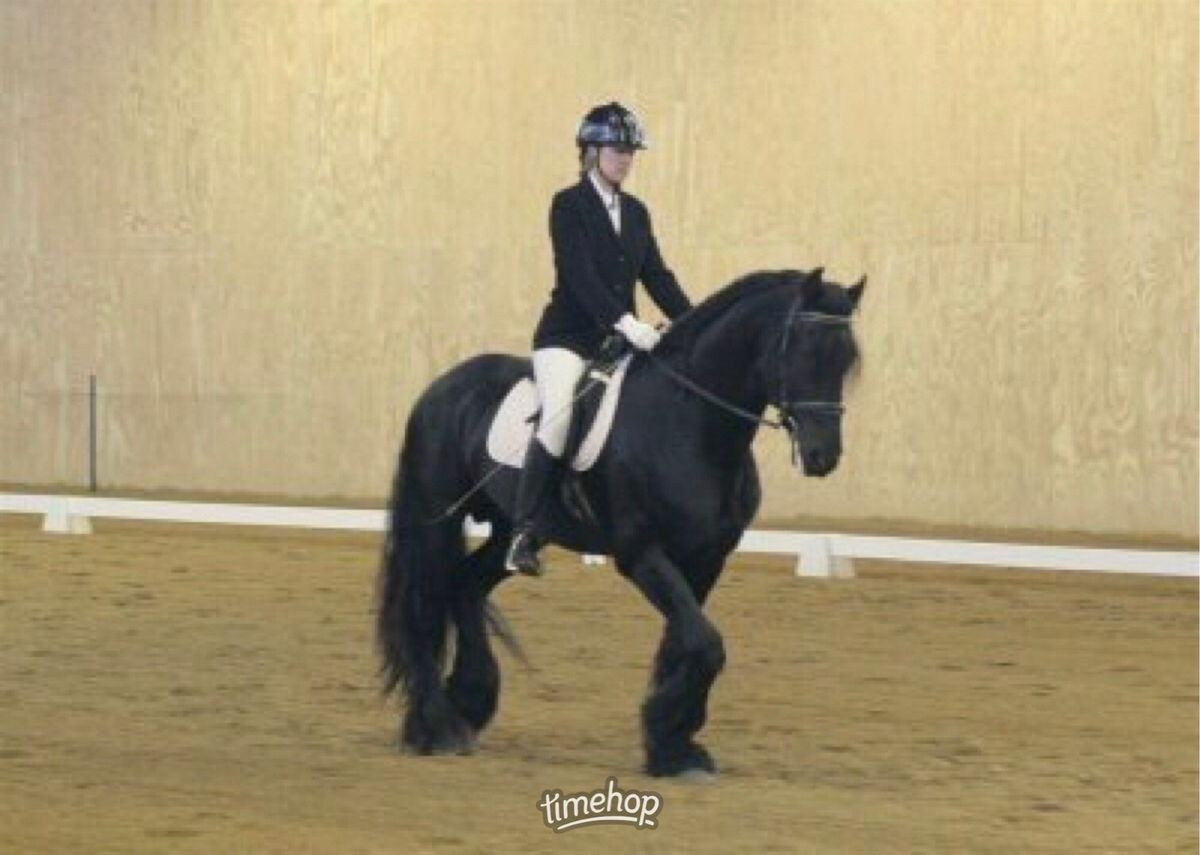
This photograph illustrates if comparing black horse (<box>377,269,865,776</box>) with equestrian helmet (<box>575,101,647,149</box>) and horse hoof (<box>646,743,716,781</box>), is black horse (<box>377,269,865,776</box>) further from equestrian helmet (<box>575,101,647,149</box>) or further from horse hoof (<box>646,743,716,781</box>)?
equestrian helmet (<box>575,101,647,149</box>)

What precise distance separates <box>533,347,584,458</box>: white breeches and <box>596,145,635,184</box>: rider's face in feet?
1.73

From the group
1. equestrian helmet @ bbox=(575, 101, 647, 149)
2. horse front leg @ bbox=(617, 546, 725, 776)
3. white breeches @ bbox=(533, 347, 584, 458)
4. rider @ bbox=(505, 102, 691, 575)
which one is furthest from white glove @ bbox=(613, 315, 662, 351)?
horse front leg @ bbox=(617, 546, 725, 776)

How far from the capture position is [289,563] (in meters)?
13.0

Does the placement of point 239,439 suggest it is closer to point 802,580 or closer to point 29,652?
point 802,580

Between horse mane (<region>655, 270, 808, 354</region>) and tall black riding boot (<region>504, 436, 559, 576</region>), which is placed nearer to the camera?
horse mane (<region>655, 270, 808, 354</region>)

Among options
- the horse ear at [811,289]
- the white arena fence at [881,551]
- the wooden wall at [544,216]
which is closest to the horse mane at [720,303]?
the horse ear at [811,289]

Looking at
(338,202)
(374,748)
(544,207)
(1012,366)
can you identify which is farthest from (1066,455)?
(374,748)

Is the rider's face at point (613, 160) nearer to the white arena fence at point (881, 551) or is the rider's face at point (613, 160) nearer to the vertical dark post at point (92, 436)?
the white arena fence at point (881, 551)

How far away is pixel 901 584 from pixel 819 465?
19.1 feet

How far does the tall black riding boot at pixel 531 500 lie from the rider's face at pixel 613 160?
80 centimetres

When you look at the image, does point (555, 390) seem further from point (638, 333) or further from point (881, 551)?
point (881, 551)

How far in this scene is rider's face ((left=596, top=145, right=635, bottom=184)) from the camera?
22.0ft

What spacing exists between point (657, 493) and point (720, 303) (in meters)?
0.57

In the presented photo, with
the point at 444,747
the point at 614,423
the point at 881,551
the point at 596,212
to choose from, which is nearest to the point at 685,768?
the point at 444,747
